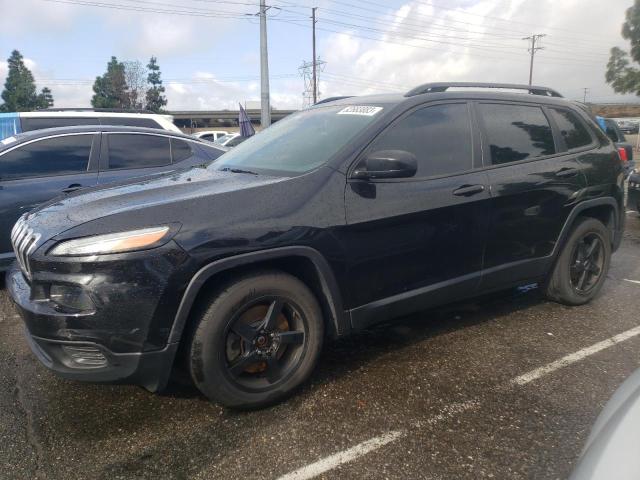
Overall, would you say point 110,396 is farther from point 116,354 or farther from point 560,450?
point 560,450

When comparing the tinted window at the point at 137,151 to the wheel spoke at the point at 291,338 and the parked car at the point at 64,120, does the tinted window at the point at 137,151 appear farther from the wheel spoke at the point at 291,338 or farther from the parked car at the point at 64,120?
the wheel spoke at the point at 291,338

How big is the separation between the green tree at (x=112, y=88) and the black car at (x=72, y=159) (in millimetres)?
62429

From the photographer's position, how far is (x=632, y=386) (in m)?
1.54

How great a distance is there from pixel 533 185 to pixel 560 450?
197cm

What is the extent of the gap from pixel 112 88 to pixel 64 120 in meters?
62.7

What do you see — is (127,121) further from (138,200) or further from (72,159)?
(138,200)

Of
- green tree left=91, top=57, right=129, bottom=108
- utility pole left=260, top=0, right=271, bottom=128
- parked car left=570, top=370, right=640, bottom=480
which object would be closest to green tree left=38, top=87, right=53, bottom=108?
green tree left=91, top=57, right=129, bottom=108

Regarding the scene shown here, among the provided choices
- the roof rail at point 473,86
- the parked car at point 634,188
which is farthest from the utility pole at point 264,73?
the roof rail at point 473,86

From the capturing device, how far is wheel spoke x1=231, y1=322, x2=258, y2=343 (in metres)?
2.54

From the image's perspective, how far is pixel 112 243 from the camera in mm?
2217

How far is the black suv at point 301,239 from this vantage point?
2.27 meters

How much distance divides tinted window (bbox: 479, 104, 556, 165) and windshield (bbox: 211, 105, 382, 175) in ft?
3.15

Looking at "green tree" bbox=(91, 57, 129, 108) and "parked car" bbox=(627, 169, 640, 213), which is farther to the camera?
"green tree" bbox=(91, 57, 129, 108)

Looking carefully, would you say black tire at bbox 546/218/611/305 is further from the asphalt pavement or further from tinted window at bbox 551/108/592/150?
tinted window at bbox 551/108/592/150
